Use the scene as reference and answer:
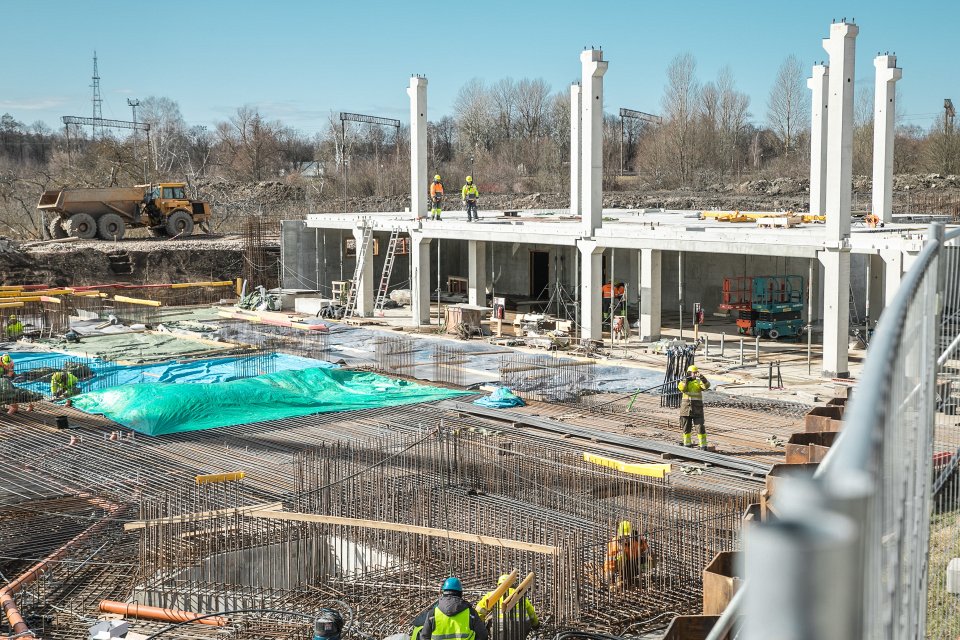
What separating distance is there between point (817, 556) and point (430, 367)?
22.4 metres

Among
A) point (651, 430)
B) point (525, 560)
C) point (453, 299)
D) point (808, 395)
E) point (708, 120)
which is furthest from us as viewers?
point (708, 120)

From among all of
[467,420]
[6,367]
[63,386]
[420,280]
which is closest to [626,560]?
[467,420]

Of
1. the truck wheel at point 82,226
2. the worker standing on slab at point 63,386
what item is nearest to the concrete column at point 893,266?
the worker standing on slab at point 63,386

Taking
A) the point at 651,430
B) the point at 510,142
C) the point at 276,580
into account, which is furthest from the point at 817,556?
the point at 510,142

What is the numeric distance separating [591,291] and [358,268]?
29.4 ft

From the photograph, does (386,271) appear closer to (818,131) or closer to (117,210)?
(818,131)

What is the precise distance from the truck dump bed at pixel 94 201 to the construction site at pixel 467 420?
121 inches

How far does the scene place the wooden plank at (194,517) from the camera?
11.5m

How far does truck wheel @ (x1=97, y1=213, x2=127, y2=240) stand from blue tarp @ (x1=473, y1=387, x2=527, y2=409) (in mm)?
26584

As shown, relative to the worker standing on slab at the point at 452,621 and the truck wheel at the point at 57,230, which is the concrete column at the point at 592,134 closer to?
the worker standing on slab at the point at 452,621

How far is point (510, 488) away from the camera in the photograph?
46.0ft

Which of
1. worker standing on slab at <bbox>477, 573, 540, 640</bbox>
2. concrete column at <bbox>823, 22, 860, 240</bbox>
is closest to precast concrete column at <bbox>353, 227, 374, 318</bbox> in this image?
concrete column at <bbox>823, 22, 860, 240</bbox>

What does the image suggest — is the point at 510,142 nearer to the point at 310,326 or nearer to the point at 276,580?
the point at 310,326

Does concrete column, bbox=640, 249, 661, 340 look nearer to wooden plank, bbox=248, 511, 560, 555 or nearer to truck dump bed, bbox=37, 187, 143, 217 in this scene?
wooden plank, bbox=248, 511, 560, 555
